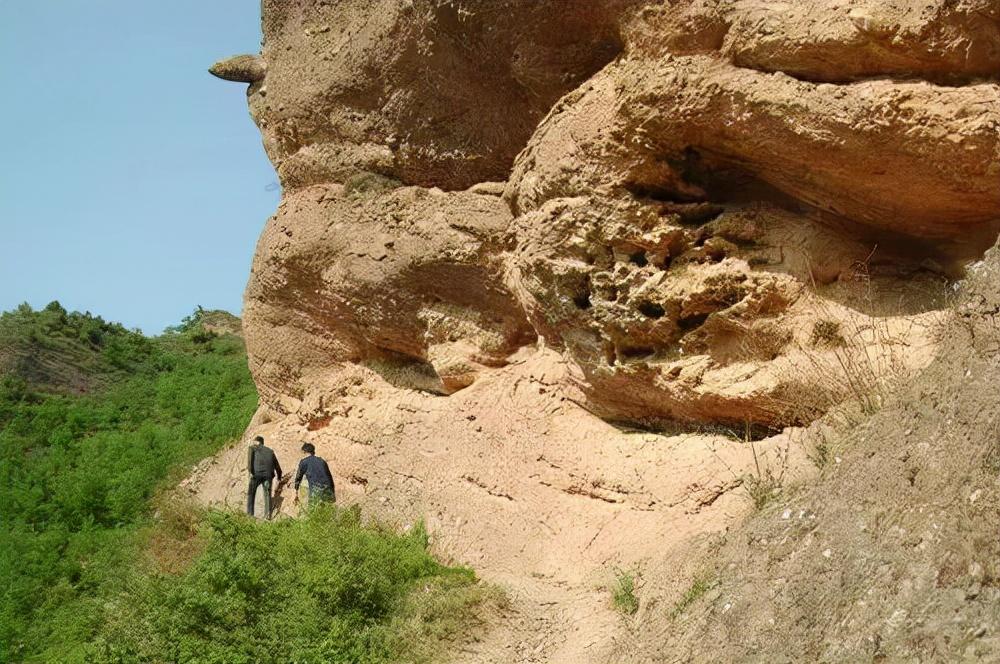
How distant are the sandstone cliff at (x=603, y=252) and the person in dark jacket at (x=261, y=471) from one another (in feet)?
1.38

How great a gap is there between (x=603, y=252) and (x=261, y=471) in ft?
14.5

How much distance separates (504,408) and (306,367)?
2992mm

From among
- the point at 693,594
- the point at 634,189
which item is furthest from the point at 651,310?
the point at 693,594

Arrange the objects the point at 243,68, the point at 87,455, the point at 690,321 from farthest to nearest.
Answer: the point at 87,455 → the point at 243,68 → the point at 690,321

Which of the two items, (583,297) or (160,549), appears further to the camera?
(160,549)

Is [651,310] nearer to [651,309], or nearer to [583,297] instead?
[651,309]

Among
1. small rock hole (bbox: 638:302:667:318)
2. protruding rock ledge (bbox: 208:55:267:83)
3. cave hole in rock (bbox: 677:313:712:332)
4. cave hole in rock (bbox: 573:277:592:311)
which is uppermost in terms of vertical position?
protruding rock ledge (bbox: 208:55:267:83)

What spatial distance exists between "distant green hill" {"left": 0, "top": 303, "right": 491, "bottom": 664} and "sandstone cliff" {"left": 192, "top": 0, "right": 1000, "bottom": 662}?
0.80 m

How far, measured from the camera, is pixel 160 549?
9453mm

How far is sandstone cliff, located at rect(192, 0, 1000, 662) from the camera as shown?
19.9 ft

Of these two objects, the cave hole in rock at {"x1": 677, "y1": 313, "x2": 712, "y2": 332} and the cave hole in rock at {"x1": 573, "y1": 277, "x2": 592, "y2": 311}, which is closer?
the cave hole in rock at {"x1": 677, "y1": 313, "x2": 712, "y2": 332}

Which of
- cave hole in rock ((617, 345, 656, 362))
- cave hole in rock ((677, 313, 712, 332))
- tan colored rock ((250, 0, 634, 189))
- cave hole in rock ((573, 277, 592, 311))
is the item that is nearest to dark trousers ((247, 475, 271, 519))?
tan colored rock ((250, 0, 634, 189))

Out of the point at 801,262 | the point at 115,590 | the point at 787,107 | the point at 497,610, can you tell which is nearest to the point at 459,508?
the point at 497,610

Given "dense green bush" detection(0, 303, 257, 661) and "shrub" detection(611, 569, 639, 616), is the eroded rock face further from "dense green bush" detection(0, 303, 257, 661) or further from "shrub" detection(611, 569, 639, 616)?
"dense green bush" detection(0, 303, 257, 661)
